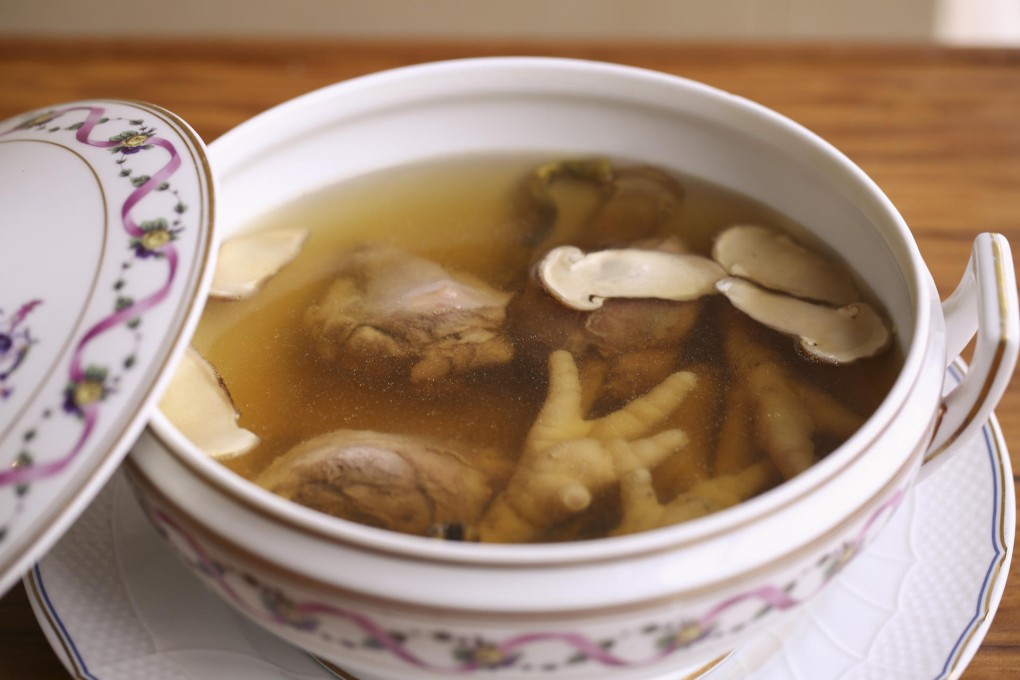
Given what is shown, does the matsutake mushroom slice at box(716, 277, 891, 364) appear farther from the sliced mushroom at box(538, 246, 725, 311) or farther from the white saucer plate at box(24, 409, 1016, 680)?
the white saucer plate at box(24, 409, 1016, 680)

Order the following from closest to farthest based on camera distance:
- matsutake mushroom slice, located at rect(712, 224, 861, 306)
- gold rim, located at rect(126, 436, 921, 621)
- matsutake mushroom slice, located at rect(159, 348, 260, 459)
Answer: gold rim, located at rect(126, 436, 921, 621), matsutake mushroom slice, located at rect(159, 348, 260, 459), matsutake mushroom slice, located at rect(712, 224, 861, 306)

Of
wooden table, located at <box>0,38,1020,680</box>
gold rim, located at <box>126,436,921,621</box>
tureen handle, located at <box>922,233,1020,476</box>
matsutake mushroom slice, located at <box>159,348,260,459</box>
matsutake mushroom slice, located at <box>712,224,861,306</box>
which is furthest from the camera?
wooden table, located at <box>0,38,1020,680</box>

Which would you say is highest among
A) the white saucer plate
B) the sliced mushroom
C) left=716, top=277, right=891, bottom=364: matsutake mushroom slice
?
left=716, top=277, right=891, bottom=364: matsutake mushroom slice

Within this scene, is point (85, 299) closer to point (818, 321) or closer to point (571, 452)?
point (571, 452)

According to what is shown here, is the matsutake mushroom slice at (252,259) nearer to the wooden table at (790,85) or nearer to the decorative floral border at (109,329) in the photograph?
A: the decorative floral border at (109,329)

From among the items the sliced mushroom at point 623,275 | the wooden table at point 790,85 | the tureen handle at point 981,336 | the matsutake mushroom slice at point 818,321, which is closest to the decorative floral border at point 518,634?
the tureen handle at point 981,336

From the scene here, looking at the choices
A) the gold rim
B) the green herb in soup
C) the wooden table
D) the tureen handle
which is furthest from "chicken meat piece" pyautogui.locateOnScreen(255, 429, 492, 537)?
the wooden table

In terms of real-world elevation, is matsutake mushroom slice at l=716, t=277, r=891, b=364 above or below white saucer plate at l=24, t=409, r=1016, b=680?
above

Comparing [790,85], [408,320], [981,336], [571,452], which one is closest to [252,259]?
[408,320]
